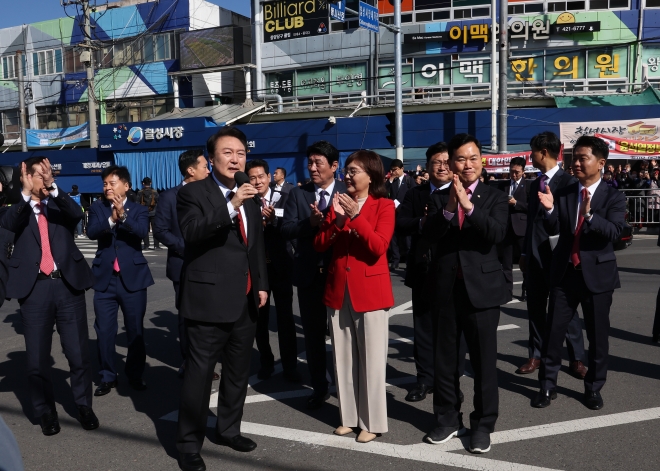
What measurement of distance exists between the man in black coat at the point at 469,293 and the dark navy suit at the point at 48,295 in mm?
2656

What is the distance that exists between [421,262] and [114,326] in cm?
279

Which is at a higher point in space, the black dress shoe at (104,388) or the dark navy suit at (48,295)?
the dark navy suit at (48,295)

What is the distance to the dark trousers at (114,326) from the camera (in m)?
5.66

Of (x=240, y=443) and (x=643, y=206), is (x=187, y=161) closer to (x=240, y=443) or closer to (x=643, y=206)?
(x=240, y=443)

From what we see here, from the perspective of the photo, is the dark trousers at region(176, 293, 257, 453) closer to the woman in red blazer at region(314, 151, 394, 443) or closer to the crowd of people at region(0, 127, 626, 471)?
the crowd of people at region(0, 127, 626, 471)

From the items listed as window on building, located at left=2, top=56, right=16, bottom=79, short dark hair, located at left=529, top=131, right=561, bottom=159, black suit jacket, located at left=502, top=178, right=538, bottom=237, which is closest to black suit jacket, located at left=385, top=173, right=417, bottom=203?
black suit jacket, located at left=502, top=178, right=538, bottom=237

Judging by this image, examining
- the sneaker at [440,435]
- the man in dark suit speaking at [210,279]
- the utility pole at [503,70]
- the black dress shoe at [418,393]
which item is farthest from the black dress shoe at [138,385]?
the utility pole at [503,70]

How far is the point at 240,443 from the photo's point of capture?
14.3 ft

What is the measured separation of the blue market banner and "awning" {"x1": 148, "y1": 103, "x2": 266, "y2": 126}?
5.02 meters

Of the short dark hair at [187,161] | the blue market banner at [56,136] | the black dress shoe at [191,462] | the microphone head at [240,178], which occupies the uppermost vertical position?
the blue market banner at [56,136]

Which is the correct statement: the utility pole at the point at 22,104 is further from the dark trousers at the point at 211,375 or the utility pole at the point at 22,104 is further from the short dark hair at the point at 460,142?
the short dark hair at the point at 460,142

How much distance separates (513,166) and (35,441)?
6733mm

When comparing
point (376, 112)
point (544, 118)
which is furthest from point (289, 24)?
point (544, 118)

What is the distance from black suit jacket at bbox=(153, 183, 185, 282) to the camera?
595 cm
